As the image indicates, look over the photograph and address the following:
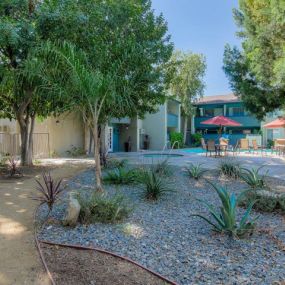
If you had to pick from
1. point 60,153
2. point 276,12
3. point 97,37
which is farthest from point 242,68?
point 60,153

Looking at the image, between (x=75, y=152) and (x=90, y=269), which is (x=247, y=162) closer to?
(x=75, y=152)

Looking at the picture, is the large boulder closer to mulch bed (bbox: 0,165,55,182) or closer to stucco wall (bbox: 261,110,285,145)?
mulch bed (bbox: 0,165,55,182)

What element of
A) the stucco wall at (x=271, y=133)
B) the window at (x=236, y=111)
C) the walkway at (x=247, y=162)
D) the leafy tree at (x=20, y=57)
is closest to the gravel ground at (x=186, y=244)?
the leafy tree at (x=20, y=57)

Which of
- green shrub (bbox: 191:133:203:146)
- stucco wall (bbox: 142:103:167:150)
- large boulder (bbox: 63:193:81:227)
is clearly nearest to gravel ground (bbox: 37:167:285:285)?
large boulder (bbox: 63:193:81:227)

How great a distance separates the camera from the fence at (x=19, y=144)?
18.4 meters

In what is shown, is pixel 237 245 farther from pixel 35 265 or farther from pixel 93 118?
pixel 93 118

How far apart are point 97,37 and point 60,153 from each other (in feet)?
37.6

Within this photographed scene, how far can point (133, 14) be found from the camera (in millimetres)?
12203

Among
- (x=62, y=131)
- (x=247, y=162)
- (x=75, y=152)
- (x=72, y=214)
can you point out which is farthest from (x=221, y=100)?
(x=72, y=214)

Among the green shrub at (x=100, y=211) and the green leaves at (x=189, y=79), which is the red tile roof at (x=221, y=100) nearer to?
the green leaves at (x=189, y=79)

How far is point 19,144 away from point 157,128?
14.5m

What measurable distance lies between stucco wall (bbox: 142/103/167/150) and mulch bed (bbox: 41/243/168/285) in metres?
25.5

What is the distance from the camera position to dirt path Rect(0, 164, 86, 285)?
3771mm

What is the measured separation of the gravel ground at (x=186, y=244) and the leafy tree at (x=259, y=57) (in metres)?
6.58
